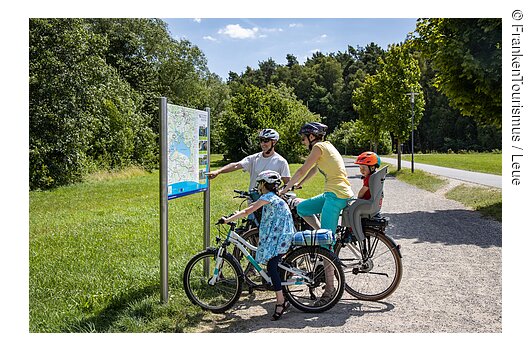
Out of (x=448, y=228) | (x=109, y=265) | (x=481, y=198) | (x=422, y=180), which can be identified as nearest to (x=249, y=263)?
(x=109, y=265)

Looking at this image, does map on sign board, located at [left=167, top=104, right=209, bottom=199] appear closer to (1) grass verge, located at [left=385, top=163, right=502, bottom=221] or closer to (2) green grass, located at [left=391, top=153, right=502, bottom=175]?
(1) grass verge, located at [left=385, top=163, right=502, bottom=221]

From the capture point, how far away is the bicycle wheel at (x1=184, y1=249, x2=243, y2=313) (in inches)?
215

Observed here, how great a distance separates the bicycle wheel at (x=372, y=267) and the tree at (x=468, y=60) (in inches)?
237

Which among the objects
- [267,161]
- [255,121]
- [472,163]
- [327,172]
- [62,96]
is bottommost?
[327,172]

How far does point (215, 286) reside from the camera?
5.88 metres

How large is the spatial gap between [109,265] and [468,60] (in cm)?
780

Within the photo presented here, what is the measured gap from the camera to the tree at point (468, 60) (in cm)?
1035

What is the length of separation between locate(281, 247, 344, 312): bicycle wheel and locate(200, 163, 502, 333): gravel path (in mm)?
123

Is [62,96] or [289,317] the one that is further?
[62,96]

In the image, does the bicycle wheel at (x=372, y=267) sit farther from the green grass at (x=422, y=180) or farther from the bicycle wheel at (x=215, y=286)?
the green grass at (x=422, y=180)

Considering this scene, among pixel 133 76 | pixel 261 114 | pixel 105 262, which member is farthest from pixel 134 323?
pixel 261 114

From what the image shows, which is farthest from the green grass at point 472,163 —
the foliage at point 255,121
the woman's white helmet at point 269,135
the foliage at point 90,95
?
the woman's white helmet at point 269,135

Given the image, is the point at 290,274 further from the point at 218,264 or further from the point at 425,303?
the point at 425,303

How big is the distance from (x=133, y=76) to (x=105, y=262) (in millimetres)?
35966
